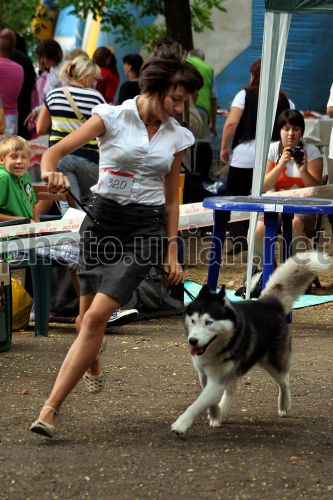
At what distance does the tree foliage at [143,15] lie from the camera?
15.7 meters

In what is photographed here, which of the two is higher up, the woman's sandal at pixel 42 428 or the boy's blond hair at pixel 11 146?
the boy's blond hair at pixel 11 146

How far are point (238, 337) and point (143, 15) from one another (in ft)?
42.1

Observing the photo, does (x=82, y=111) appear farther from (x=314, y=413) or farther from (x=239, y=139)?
(x=314, y=413)

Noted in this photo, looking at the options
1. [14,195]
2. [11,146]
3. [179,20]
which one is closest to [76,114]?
[11,146]

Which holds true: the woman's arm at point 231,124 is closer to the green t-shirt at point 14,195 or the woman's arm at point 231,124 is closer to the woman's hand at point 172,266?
the green t-shirt at point 14,195

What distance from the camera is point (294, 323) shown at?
836 centimetres

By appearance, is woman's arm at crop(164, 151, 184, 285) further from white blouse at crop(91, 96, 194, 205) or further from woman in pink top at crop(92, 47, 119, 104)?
woman in pink top at crop(92, 47, 119, 104)

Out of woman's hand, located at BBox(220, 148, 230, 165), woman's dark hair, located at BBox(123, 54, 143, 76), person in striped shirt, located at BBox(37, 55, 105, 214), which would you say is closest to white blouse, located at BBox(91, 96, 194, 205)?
person in striped shirt, located at BBox(37, 55, 105, 214)

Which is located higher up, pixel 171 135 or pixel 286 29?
pixel 286 29

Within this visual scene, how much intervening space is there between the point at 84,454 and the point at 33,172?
31.0 ft

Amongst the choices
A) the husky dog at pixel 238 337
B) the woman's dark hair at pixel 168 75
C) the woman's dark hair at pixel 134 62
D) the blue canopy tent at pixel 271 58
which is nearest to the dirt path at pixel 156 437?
the husky dog at pixel 238 337

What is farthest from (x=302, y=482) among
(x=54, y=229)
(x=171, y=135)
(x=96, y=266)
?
(x=54, y=229)

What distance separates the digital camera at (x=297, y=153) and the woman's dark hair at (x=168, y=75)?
Result: 173 inches

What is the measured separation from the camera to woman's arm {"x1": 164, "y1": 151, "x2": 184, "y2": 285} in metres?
5.01
